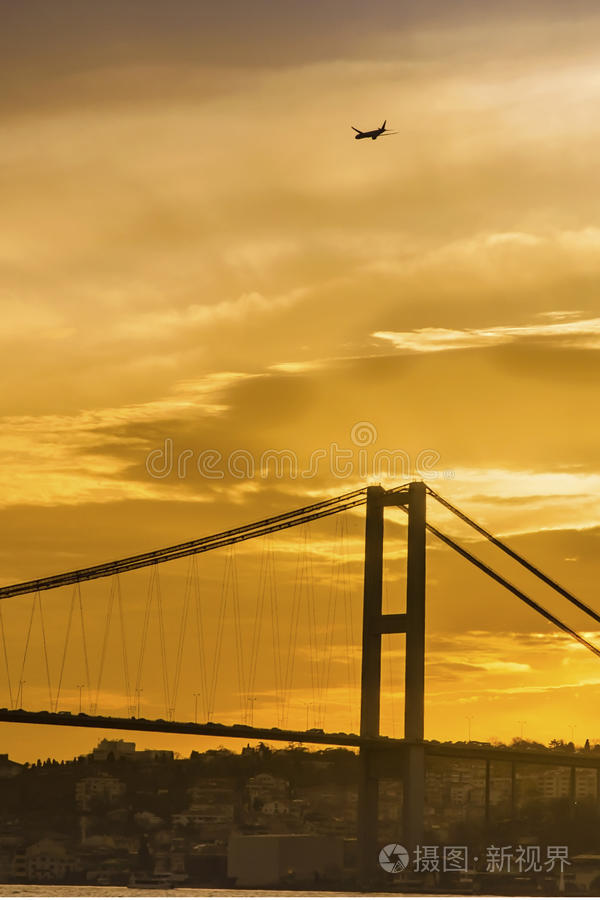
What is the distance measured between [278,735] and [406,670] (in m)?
5.87

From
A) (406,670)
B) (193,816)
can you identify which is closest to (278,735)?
(406,670)

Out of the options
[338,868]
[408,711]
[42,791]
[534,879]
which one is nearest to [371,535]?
[408,711]

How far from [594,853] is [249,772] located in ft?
70.2

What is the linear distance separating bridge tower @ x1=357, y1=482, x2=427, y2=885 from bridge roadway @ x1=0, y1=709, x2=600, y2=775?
740 mm

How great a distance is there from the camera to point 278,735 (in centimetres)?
6606

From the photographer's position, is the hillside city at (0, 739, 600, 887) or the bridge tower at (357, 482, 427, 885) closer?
the bridge tower at (357, 482, 427, 885)

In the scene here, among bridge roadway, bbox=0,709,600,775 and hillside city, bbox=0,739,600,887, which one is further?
hillside city, bbox=0,739,600,887

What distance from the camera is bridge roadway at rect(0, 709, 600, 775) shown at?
2490 inches

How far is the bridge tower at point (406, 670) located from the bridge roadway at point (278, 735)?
740 mm

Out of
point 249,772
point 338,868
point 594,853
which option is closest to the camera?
point 338,868

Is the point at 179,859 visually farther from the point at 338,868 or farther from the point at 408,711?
the point at 408,711

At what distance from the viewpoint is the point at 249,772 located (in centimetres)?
11256

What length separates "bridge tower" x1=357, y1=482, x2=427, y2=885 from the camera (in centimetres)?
6700

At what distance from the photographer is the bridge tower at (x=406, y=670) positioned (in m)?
67.0
